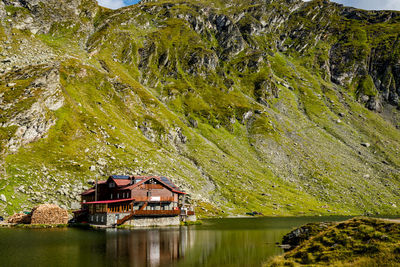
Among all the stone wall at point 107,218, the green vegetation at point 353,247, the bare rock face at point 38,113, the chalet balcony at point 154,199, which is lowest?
the stone wall at point 107,218

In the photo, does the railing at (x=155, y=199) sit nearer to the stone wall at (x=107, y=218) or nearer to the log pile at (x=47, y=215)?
the stone wall at (x=107, y=218)

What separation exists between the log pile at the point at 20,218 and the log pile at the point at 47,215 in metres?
1.89

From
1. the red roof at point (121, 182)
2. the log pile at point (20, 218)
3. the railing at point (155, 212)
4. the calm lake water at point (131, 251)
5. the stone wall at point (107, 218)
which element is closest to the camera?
the calm lake water at point (131, 251)

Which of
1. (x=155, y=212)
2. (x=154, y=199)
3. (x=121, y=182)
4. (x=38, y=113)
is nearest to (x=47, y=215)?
(x=121, y=182)

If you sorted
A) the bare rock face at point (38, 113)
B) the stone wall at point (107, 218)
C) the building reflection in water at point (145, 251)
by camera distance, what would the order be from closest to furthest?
1. the building reflection in water at point (145, 251)
2. the stone wall at point (107, 218)
3. the bare rock face at point (38, 113)

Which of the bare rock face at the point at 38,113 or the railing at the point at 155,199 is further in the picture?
the bare rock face at the point at 38,113

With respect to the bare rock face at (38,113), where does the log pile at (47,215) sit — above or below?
below

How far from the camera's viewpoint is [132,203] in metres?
81.5

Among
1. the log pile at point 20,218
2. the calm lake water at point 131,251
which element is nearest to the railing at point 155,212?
the log pile at point 20,218

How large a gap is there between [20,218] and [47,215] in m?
6.07

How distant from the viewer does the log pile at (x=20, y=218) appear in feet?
237

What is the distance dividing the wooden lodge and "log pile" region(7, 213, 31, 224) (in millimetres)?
13296

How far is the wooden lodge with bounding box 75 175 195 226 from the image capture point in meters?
79.6

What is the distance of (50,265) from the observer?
3381 cm
